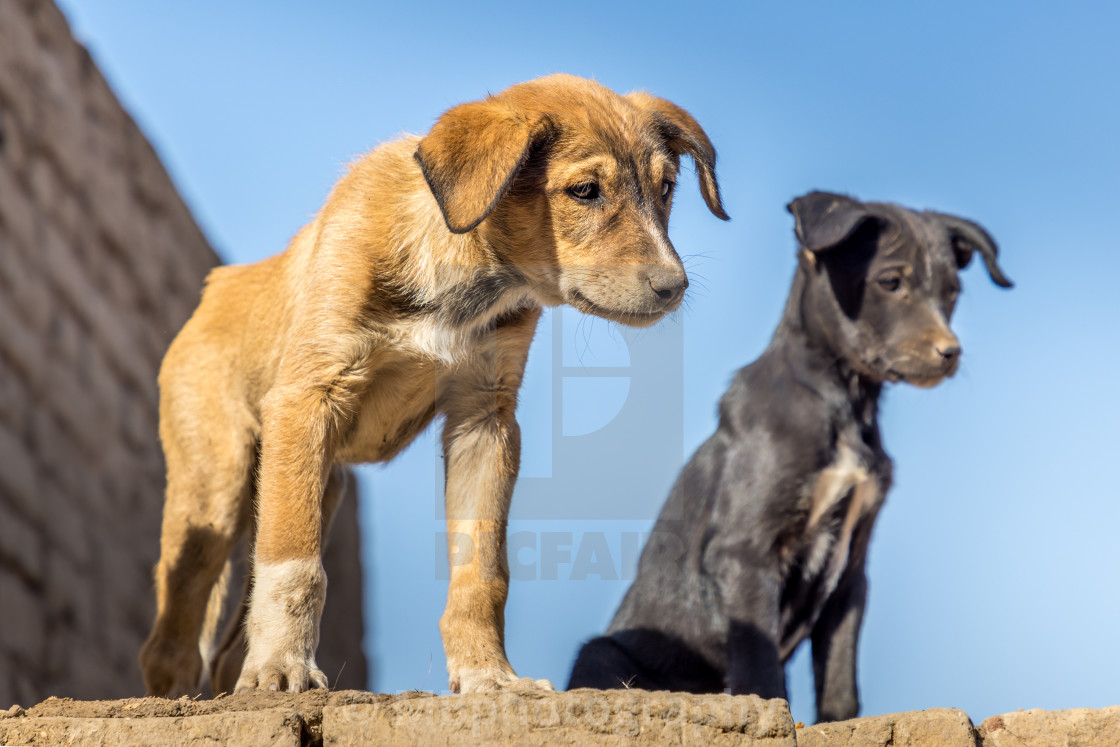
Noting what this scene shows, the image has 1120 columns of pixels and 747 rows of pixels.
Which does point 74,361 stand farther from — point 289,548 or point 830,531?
point 830,531

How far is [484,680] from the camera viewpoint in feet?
11.9

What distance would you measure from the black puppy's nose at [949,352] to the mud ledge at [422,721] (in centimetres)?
306

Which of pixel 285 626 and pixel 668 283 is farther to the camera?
pixel 668 283

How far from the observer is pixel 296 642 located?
3664 millimetres

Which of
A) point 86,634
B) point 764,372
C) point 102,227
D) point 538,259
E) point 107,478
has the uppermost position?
point 102,227

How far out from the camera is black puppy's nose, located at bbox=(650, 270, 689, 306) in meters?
3.81

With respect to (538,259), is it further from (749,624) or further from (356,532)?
(356,532)

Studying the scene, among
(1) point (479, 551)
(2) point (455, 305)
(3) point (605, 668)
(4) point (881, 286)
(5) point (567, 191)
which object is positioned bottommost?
(3) point (605, 668)

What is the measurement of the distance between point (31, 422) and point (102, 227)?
1.90 meters

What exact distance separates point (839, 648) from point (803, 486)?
2.89 feet

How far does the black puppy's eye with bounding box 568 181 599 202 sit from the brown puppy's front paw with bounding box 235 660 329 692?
1.89 meters

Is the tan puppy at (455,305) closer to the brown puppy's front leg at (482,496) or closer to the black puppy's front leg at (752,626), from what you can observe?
the brown puppy's front leg at (482,496)

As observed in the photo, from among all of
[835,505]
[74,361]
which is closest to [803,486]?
[835,505]

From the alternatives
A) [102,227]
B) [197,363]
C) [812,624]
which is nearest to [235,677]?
[197,363]
